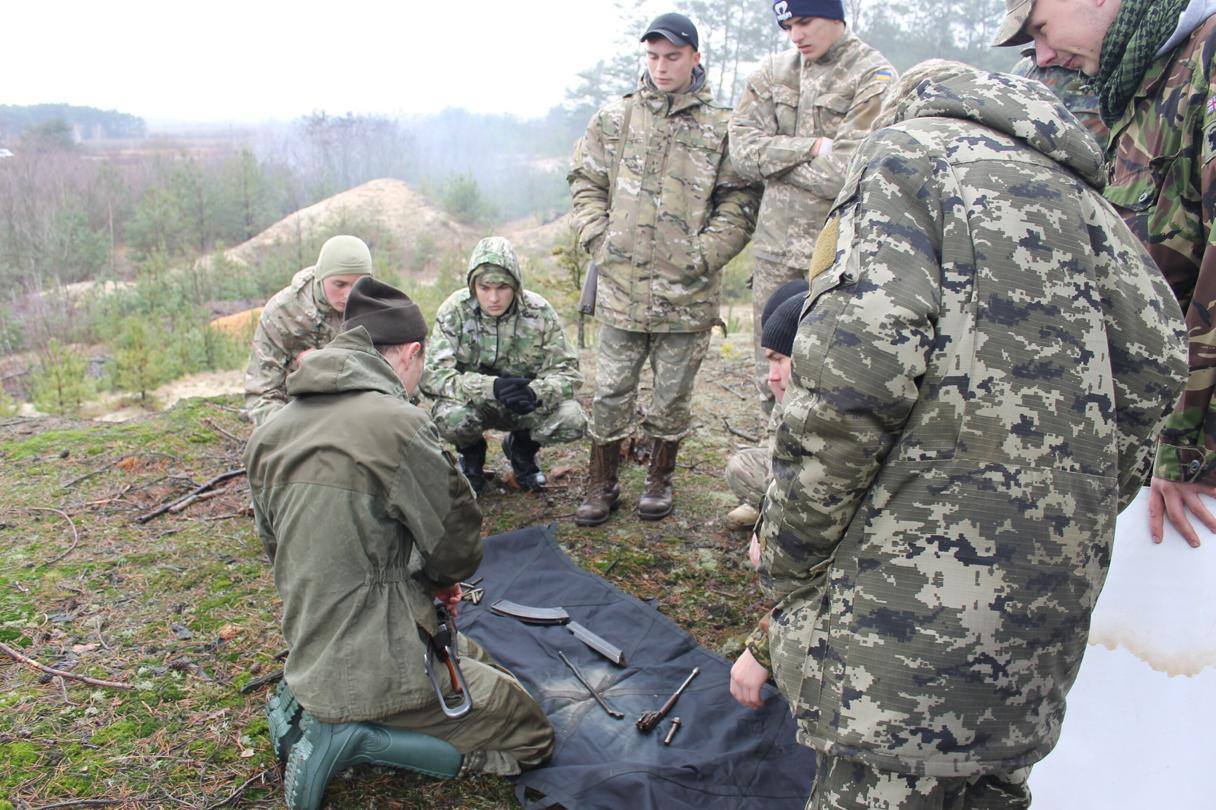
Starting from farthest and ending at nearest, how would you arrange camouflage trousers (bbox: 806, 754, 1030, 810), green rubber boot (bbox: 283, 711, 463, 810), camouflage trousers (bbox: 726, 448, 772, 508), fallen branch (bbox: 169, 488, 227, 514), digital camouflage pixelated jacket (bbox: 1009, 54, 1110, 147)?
fallen branch (bbox: 169, 488, 227, 514) < camouflage trousers (bbox: 726, 448, 772, 508) < digital camouflage pixelated jacket (bbox: 1009, 54, 1110, 147) < green rubber boot (bbox: 283, 711, 463, 810) < camouflage trousers (bbox: 806, 754, 1030, 810)

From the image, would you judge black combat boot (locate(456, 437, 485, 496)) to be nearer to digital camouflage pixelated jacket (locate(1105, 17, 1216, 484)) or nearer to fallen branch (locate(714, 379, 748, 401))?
fallen branch (locate(714, 379, 748, 401))

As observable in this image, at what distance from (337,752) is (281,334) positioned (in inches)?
102

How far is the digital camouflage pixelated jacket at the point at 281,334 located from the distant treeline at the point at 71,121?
19032mm

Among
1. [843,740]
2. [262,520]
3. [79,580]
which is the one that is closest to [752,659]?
[843,740]

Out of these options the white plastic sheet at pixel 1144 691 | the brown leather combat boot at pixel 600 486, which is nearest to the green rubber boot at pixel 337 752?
the white plastic sheet at pixel 1144 691

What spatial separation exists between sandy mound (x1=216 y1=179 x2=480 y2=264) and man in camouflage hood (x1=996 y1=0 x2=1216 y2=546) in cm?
1966

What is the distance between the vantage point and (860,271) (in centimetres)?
137

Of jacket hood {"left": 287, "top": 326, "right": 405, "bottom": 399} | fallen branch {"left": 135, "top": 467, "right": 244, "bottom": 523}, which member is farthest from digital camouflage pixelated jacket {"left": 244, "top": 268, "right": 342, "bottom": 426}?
jacket hood {"left": 287, "top": 326, "right": 405, "bottom": 399}

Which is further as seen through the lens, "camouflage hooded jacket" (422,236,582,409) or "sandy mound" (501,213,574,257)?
"sandy mound" (501,213,574,257)

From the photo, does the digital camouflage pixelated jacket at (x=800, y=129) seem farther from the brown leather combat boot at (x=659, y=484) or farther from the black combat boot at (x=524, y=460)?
the black combat boot at (x=524, y=460)

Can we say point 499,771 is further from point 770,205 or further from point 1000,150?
point 770,205

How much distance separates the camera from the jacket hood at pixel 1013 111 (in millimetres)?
1422

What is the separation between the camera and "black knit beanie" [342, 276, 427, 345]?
8.06 ft

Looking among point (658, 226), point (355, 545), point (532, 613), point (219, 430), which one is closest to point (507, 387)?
point (658, 226)
